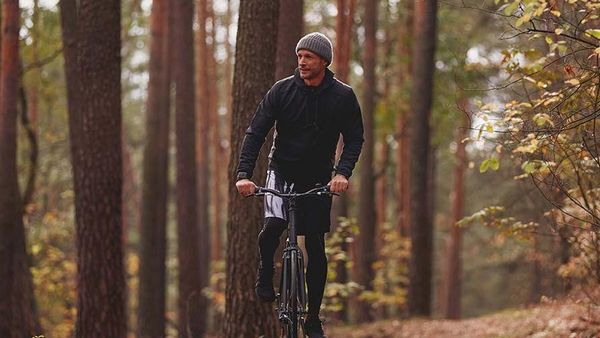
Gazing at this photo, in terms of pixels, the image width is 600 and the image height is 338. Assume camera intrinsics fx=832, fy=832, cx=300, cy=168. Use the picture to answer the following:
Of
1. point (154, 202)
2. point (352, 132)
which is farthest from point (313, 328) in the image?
point (154, 202)

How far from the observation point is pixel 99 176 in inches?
419

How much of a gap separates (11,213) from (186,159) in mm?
5850

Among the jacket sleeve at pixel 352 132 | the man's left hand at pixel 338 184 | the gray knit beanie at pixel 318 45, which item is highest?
the gray knit beanie at pixel 318 45

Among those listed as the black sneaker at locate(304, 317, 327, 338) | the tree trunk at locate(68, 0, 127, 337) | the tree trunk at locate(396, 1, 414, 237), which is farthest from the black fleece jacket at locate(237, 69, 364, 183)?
the tree trunk at locate(396, 1, 414, 237)

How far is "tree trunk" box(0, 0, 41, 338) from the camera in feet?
42.0

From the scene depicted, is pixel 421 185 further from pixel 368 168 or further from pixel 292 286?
pixel 292 286

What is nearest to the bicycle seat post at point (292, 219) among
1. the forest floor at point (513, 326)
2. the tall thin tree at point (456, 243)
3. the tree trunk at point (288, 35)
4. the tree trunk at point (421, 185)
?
the forest floor at point (513, 326)

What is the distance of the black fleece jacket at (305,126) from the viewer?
6844 millimetres

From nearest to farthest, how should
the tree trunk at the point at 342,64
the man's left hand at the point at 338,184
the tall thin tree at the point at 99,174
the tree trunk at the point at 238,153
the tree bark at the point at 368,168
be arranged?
the man's left hand at the point at 338,184 < the tree trunk at the point at 238,153 < the tall thin tree at the point at 99,174 < the tree trunk at the point at 342,64 < the tree bark at the point at 368,168

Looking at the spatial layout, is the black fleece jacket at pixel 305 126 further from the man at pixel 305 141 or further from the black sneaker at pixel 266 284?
the black sneaker at pixel 266 284

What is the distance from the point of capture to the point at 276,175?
23.0 feet

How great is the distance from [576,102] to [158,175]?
12.0m

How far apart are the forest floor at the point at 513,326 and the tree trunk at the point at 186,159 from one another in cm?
329

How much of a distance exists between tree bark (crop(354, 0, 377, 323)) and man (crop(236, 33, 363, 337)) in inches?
527
